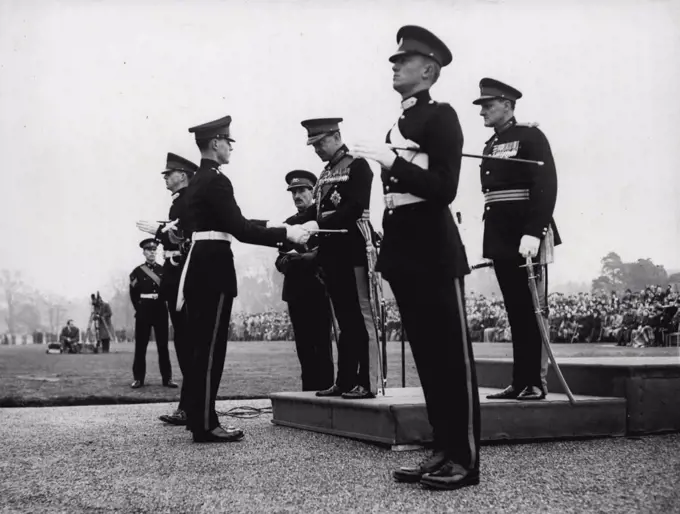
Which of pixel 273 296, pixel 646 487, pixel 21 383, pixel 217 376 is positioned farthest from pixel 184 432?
pixel 273 296

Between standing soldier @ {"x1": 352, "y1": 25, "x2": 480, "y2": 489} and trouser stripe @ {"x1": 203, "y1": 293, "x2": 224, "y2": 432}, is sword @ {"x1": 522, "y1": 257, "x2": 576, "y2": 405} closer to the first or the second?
standing soldier @ {"x1": 352, "y1": 25, "x2": 480, "y2": 489}

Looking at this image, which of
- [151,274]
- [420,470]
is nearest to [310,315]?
[420,470]

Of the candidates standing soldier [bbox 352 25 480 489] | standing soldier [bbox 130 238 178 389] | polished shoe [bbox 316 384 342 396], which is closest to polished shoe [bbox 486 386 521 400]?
polished shoe [bbox 316 384 342 396]

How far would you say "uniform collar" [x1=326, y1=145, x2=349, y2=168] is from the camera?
552 cm

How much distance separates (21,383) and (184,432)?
6.29 meters

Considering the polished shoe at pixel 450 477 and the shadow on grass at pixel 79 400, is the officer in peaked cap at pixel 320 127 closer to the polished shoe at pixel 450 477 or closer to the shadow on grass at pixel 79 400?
the polished shoe at pixel 450 477

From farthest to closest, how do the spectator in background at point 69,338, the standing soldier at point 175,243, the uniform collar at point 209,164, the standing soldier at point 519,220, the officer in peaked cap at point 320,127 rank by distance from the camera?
the spectator in background at point 69,338 → the standing soldier at point 175,243 → the officer in peaked cap at point 320,127 → the uniform collar at point 209,164 → the standing soldier at point 519,220

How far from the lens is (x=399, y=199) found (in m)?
3.77

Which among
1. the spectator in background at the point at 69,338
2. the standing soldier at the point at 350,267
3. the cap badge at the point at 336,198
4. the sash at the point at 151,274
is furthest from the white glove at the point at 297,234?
the spectator in background at the point at 69,338

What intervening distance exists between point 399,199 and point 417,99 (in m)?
0.47

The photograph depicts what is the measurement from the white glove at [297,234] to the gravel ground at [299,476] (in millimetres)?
1219

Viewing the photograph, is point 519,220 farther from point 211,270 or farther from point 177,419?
point 177,419

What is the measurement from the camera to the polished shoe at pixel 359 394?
17.0ft

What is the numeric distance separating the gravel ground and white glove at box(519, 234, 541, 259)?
1.09 meters
